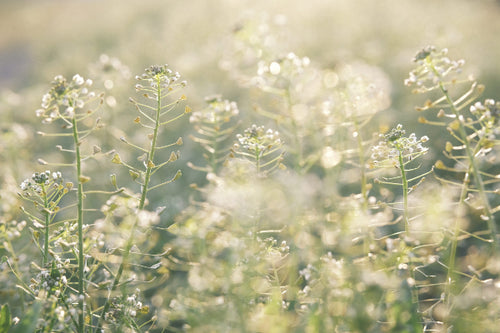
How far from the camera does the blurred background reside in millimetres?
4879

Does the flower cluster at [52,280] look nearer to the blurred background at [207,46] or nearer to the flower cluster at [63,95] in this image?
the flower cluster at [63,95]

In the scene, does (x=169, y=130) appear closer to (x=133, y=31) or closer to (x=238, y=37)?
(x=238, y=37)

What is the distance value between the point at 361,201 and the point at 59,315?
1412 mm

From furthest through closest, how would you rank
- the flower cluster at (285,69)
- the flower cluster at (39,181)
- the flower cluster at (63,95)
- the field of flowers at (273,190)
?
1. the flower cluster at (285,69)
2. the flower cluster at (39,181)
3. the flower cluster at (63,95)
4. the field of flowers at (273,190)

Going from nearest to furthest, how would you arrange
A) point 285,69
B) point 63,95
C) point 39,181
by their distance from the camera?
point 63,95, point 39,181, point 285,69

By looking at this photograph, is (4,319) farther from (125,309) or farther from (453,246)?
(453,246)

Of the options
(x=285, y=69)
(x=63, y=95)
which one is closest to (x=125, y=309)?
(x=63, y=95)

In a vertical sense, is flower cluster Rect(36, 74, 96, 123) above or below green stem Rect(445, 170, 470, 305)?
above

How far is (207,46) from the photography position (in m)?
8.29

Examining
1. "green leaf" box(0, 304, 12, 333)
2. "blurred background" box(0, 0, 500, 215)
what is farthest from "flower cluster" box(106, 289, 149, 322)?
"blurred background" box(0, 0, 500, 215)

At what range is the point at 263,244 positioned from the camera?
6.36 ft

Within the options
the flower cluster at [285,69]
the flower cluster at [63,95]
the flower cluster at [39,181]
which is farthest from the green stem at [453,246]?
the flower cluster at [39,181]

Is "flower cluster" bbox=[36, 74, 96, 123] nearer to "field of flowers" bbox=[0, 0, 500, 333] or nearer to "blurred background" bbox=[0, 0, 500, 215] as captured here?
"field of flowers" bbox=[0, 0, 500, 333]

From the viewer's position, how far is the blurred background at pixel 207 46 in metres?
4.88
